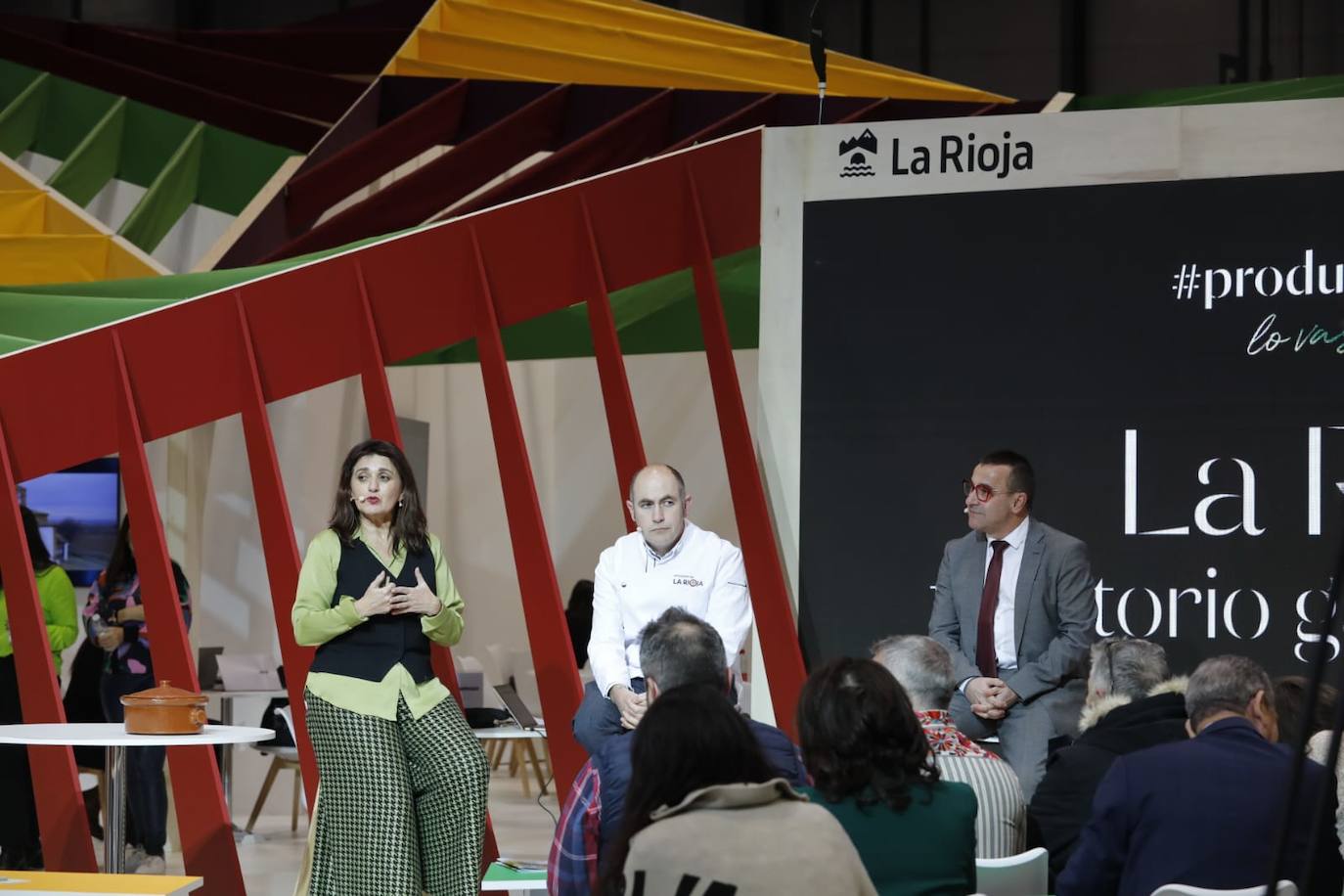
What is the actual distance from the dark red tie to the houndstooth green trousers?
155 cm

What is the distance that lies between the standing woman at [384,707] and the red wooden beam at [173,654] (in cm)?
86

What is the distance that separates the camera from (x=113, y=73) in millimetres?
8945

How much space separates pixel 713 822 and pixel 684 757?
107 mm

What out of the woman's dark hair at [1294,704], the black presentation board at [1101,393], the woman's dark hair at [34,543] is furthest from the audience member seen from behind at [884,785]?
the woman's dark hair at [34,543]

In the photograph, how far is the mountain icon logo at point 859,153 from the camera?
19.5ft

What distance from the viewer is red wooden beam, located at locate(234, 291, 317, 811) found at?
5641 mm

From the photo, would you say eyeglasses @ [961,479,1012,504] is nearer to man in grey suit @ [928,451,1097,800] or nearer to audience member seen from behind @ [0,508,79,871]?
man in grey suit @ [928,451,1097,800]

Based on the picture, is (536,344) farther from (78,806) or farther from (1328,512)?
(1328,512)

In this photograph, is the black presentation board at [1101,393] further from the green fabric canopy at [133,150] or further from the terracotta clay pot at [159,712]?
the green fabric canopy at [133,150]

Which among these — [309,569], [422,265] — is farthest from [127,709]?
[422,265]

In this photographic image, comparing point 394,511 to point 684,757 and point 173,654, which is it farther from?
point 684,757

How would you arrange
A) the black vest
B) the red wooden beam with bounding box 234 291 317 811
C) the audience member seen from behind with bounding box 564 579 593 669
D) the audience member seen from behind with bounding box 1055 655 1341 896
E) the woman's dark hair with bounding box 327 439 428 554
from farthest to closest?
the audience member seen from behind with bounding box 564 579 593 669, the red wooden beam with bounding box 234 291 317 811, the woman's dark hair with bounding box 327 439 428 554, the black vest, the audience member seen from behind with bounding box 1055 655 1341 896

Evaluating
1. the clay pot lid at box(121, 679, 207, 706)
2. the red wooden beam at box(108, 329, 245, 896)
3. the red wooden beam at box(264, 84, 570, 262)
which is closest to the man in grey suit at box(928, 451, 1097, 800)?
the clay pot lid at box(121, 679, 207, 706)

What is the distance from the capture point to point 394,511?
4.89 meters
